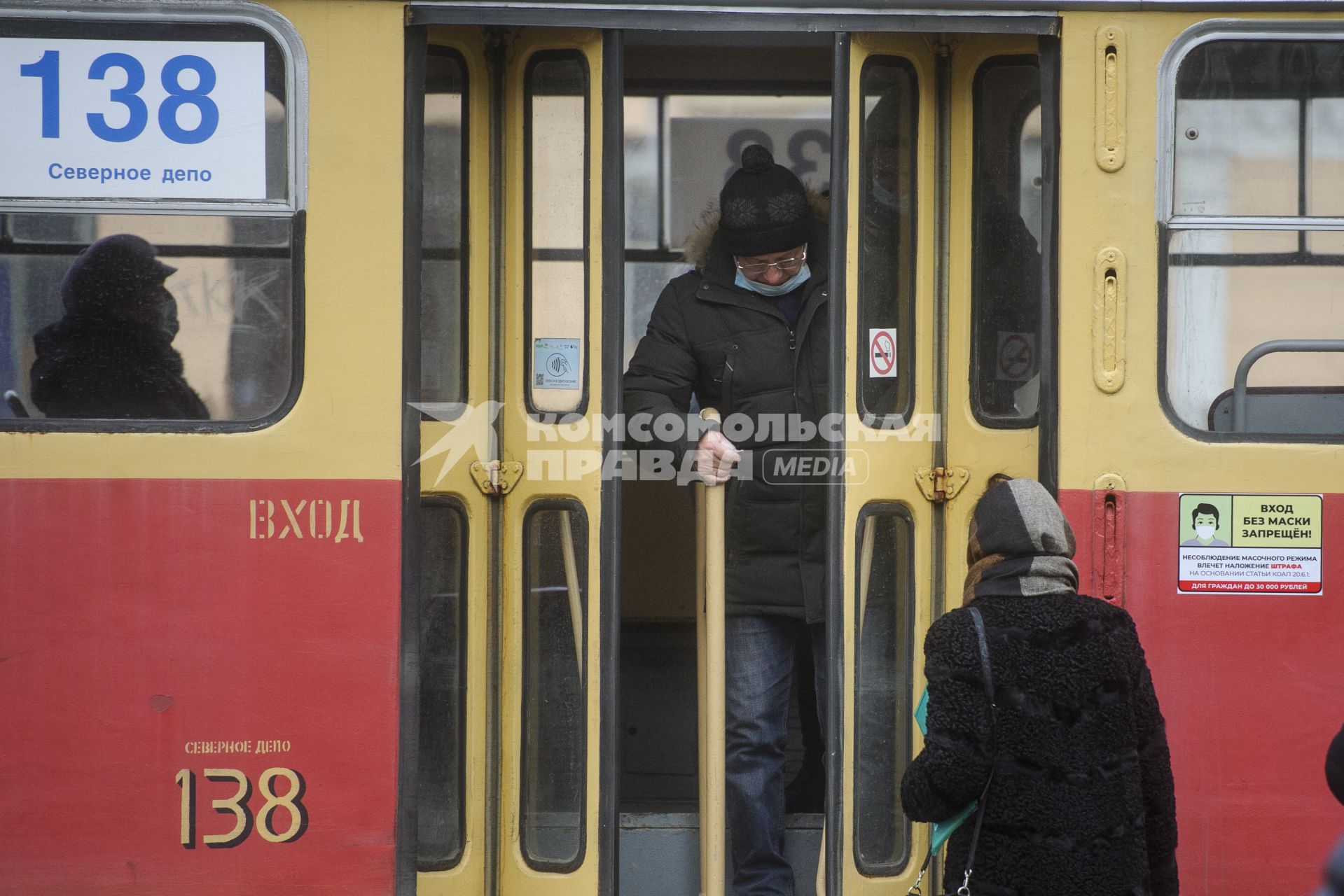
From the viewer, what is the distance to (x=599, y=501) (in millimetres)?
3031

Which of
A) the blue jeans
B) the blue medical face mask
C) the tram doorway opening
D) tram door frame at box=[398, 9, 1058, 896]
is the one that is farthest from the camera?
the tram doorway opening

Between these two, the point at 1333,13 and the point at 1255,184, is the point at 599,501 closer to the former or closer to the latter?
the point at 1255,184

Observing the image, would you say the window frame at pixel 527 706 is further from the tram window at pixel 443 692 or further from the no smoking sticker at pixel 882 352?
the no smoking sticker at pixel 882 352

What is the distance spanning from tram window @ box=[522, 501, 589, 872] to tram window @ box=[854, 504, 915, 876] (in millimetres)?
734

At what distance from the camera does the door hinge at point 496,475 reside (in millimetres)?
3105

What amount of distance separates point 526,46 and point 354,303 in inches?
32.8

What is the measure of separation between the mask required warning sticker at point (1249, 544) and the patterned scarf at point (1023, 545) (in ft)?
2.40

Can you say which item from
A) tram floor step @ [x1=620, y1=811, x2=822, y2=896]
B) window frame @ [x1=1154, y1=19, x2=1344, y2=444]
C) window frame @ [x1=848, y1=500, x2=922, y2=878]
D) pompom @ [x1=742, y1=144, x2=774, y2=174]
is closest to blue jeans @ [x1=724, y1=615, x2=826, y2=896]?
tram floor step @ [x1=620, y1=811, x2=822, y2=896]

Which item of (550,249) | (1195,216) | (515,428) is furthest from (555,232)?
(1195,216)

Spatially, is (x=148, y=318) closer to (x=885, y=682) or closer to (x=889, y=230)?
Result: (x=889, y=230)

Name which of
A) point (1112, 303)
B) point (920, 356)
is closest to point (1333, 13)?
point (1112, 303)

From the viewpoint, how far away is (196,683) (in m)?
2.78

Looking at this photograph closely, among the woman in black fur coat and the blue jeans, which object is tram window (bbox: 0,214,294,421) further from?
the woman in black fur coat

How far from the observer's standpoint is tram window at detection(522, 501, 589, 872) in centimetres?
312
